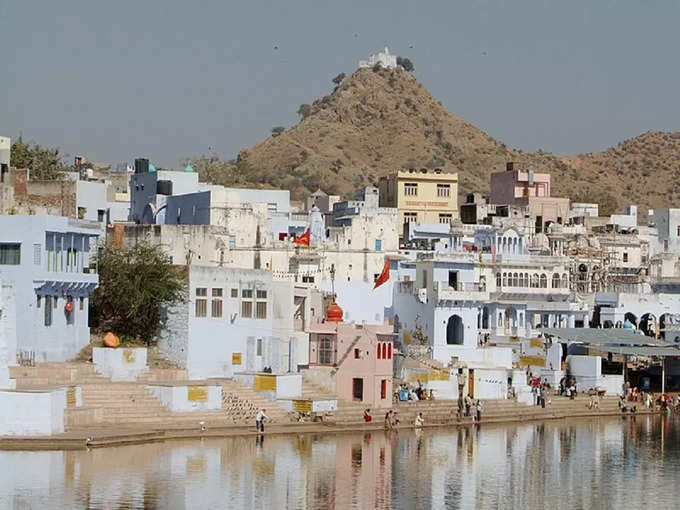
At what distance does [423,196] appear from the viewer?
2940 inches

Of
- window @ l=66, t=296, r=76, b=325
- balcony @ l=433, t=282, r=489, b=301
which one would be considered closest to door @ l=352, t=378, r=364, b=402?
window @ l=66, t=296, r=76, b=325

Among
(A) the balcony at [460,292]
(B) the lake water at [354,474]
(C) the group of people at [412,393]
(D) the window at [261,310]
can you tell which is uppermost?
(A) the balcony at [460,292]

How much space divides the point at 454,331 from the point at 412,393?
25.1 feet

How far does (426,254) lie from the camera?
58938 mm

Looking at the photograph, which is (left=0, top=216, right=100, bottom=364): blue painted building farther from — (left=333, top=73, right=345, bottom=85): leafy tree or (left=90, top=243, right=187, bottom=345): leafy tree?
(left=333, top=73, right=345, bottom=85): leafy tree

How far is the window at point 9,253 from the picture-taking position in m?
42.7

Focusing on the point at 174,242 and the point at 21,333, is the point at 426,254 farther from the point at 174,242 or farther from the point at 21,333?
the point at 21,333

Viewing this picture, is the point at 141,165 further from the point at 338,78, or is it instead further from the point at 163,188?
the point at 338,78

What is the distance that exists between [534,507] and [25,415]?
38.2 ft

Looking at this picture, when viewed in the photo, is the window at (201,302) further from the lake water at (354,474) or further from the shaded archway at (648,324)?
the shaded archway at (648,324)

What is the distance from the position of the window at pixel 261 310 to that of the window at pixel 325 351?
1868mm

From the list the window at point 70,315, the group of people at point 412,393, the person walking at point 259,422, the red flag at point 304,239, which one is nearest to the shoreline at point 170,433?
the person walking at point 259,422

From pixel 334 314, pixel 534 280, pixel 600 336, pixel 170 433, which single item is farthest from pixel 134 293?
pixel 534 280

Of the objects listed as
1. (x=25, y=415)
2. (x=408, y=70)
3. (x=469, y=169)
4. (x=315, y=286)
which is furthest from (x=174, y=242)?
(x=408, y=70)
